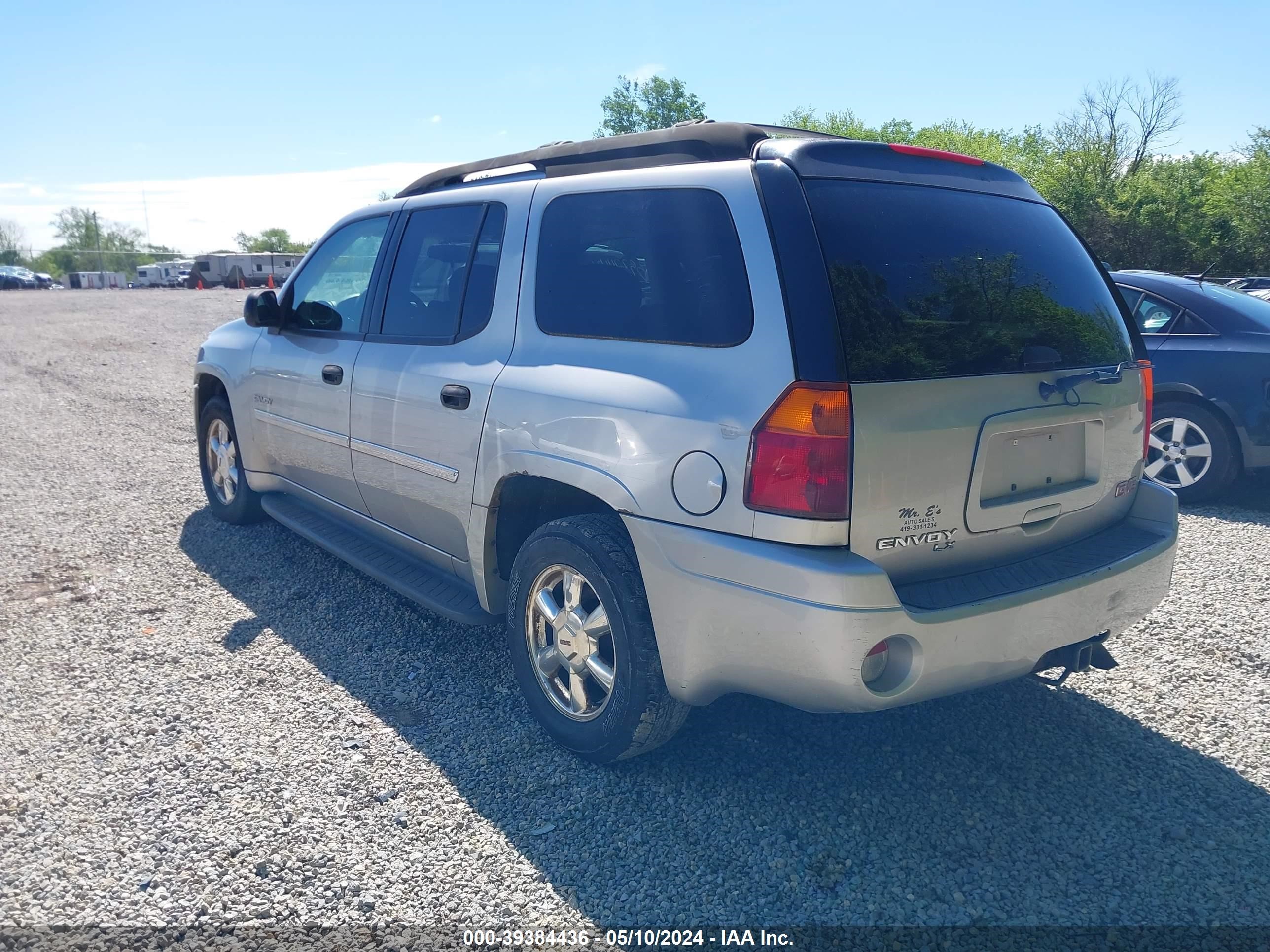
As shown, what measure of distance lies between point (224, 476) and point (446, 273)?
2.87 m

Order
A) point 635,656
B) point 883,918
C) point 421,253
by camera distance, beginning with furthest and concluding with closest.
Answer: point 421,253, point 635,656, point 883,918

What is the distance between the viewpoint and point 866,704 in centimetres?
258

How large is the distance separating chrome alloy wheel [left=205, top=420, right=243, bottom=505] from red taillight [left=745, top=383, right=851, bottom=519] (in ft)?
13.8

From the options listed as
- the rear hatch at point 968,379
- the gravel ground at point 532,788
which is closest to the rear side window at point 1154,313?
the gravel ground at point 532,788

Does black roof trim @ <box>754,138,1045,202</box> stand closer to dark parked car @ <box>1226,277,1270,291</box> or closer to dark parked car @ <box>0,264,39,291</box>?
dark parked car @ <box>1226,277,1270,291</box>

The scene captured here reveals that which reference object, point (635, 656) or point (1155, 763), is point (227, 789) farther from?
point (1155, 763)

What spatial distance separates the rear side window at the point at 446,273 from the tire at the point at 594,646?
39.4 inches

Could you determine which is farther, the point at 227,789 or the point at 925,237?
the point at 227,789

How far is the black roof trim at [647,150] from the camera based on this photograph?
9.62ft

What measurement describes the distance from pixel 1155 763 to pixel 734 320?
2183 mm

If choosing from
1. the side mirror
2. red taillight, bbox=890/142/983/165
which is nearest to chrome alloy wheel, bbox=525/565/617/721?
red taillight, bbox=890/142/983/165

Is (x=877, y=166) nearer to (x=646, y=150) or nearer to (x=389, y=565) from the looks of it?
(x=646, y=150)

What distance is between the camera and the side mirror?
4840 millimetres

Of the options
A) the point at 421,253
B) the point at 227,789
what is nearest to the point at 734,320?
the point at 421,253
